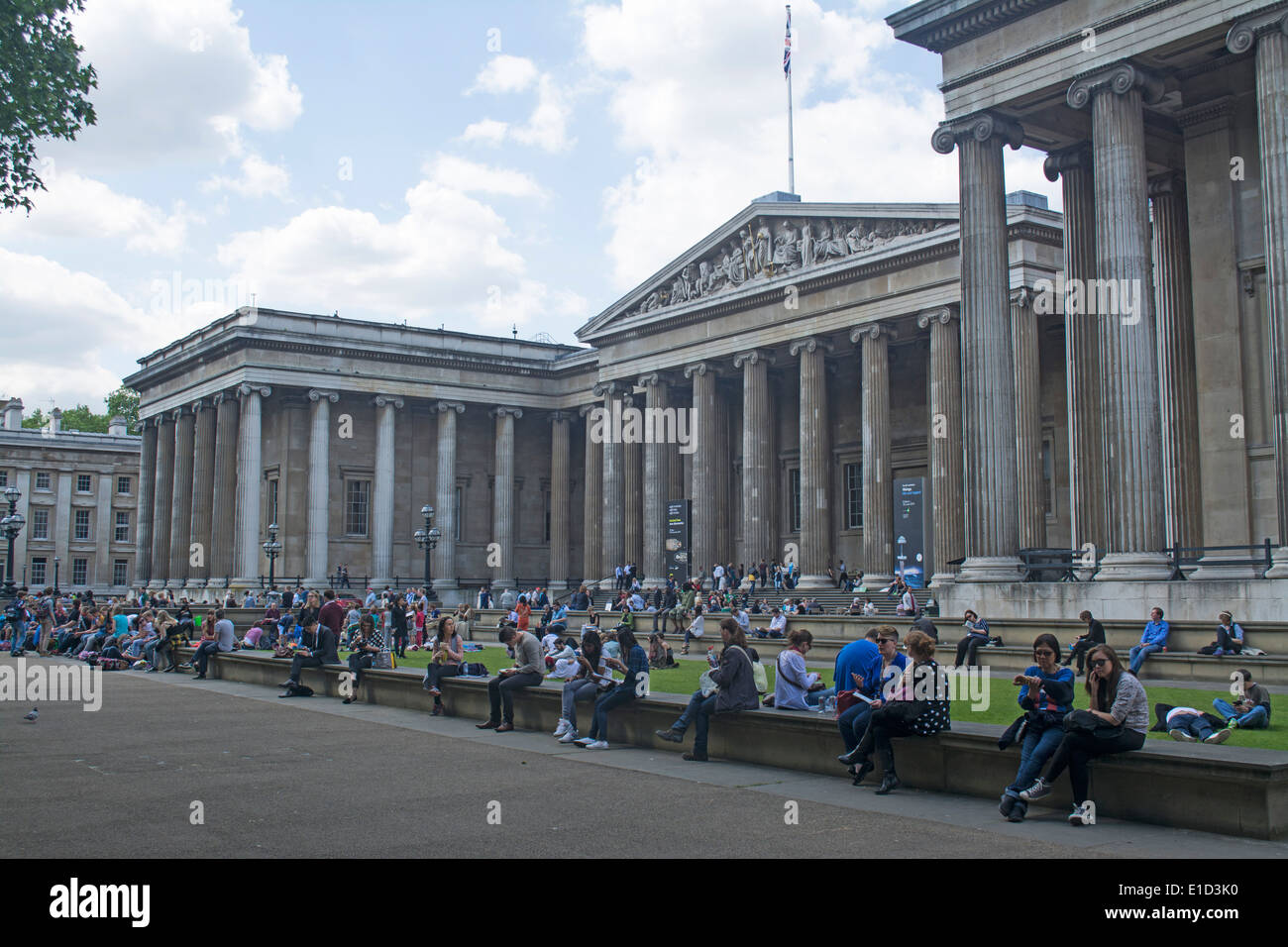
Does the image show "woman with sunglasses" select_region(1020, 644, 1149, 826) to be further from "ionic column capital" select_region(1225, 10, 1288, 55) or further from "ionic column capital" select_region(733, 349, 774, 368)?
"ionic column capital" select_region(733, 349, 774, 368)

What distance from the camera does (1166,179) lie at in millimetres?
27672

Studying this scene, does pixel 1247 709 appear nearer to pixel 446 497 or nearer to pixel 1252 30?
pixel 1252 30

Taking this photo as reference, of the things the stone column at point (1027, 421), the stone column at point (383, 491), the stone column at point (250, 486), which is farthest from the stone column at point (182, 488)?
the stone column at point (1027, 421)

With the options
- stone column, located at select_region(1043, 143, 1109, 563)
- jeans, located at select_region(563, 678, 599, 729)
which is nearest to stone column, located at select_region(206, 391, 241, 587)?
stone column, located at select_region(1043, 143, 1109, 563)

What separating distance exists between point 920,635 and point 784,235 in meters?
36.5

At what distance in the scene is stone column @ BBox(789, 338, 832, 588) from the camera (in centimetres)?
4425

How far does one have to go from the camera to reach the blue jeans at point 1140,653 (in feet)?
66.7

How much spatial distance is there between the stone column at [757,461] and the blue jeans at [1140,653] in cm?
2604

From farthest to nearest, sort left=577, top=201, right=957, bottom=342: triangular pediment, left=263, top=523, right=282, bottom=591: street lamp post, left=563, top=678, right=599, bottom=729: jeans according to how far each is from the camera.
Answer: left=263, top=523, right=282, bottom=591: street lamp post, left=577, top=201, right=957, bottom=342: triangular pediment, left=563, top=678, right=599, bottom=729: jeans

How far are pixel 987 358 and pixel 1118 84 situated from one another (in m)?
5.98

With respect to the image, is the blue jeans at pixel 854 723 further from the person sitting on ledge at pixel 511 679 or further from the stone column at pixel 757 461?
the stone column at pixel 757 461

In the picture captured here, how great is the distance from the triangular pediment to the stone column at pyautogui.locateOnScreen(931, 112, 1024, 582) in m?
12.6

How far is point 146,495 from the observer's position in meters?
70.9
